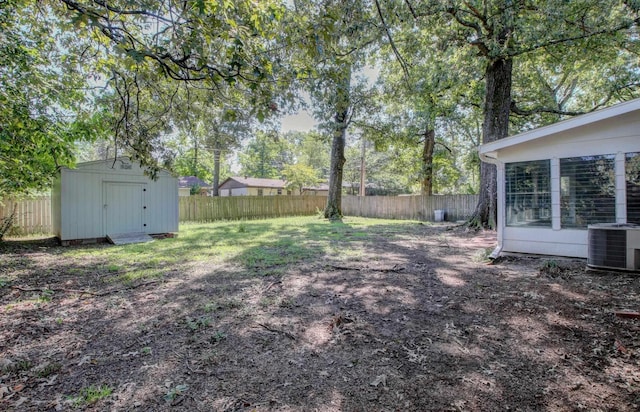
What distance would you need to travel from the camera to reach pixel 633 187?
494 cm

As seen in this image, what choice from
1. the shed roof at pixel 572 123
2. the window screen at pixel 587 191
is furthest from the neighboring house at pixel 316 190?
the window screen at pixel 587 191

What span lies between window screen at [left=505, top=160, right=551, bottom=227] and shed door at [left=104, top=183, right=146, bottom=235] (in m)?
9.70

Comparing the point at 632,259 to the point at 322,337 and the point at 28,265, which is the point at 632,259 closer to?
the point at 322,337

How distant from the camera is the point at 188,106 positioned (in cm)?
469

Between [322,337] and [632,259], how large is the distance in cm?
476

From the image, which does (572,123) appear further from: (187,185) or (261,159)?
(261,159)

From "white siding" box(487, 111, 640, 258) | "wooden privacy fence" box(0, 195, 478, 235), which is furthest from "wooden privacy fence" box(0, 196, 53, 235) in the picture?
"white siding" box(487, 111, 640, 258)

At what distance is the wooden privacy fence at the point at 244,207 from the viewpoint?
14.8 m

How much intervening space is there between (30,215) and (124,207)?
3.20 metres

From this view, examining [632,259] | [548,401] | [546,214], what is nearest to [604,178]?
[546,214]

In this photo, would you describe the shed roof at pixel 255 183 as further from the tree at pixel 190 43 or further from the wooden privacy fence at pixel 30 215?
the tree at pixel 190 43

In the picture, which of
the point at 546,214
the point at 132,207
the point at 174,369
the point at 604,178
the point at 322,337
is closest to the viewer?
the point at 174,369

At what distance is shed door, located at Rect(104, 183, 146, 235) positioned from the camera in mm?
8992

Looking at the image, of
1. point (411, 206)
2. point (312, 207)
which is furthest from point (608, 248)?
point (312, 207)
